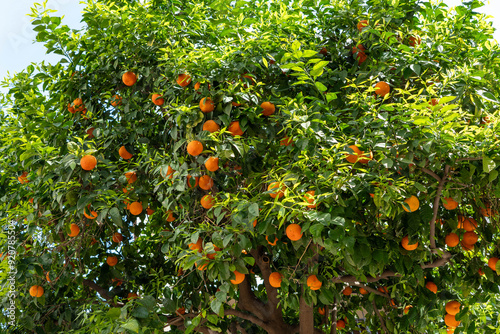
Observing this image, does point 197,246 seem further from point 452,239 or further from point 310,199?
point 452,239

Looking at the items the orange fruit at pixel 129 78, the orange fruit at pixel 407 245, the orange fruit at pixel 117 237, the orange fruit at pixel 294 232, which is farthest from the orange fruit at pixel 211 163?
the orange fruit at pixel 117 237

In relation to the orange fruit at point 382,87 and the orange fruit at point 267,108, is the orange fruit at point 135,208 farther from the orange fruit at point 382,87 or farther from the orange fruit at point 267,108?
the orange fruit at point 382,87

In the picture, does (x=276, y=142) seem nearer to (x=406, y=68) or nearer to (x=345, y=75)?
(x=345, y=75)

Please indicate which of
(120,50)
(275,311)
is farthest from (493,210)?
(120,50)

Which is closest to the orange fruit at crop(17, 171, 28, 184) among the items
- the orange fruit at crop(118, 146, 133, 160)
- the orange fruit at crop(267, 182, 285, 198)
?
the orange fruit at crop(118, 146, 133, 160)

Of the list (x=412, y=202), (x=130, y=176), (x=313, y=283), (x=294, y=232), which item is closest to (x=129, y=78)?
(x=130, y=176)

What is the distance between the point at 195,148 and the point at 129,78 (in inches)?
21.9

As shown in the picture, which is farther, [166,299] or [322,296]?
[166,299]

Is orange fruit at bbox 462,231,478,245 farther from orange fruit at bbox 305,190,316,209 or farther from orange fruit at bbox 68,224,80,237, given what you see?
orange fruit at bbox 68,224,80,237

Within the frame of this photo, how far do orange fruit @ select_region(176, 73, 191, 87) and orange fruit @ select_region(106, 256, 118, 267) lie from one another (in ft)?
3.63

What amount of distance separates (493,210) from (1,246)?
2252 millimetres

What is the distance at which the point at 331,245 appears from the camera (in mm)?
1494

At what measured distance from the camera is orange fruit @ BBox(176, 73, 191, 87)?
6.36 ft

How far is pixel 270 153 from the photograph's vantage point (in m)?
2.18
